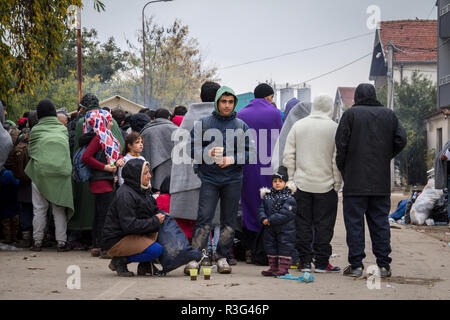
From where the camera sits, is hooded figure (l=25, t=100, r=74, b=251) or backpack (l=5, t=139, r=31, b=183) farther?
backpack (l=5, t=139, r=31, b=183)

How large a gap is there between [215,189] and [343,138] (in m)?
1.45

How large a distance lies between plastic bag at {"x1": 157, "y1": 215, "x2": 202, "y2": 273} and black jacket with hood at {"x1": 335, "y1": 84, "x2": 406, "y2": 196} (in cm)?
177

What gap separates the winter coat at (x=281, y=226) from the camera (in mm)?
8000

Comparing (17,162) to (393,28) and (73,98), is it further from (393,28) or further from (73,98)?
(393,28)

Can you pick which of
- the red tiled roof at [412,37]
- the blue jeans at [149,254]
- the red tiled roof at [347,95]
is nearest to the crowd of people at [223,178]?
the blue jeans at [149,254]

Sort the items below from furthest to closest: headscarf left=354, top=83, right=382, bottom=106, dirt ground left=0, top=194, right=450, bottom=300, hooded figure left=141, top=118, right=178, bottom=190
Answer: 1. hooded figure left=141, top=118, right=178, bottom=190
2. headscarf left=354, top=83, right=382, bottom=106
3. dirt ground left=0, top=194, right=450, bottom=300

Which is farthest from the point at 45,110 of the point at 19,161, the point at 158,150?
the point at 158,150

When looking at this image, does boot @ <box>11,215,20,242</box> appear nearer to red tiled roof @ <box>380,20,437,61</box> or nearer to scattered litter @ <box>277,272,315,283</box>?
scattered litter @ <box>277,272,315,283</box>

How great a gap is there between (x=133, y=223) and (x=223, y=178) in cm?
117

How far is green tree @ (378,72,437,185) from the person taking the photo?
40250 millimetres

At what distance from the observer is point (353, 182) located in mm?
8086

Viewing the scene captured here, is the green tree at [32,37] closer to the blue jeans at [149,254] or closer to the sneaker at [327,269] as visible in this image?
the blue jeans at [149,254]

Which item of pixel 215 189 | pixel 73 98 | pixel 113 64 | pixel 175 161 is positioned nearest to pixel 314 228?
pixel 215 189

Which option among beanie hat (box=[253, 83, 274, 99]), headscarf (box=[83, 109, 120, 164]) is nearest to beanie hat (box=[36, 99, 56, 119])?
headscarf (box=[83, 109, 120, 164])
